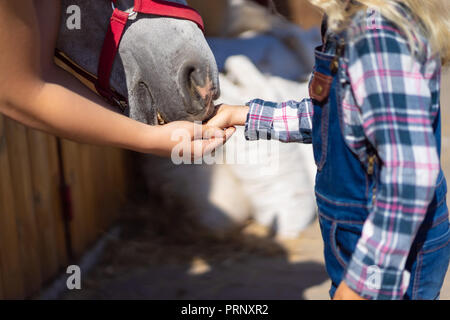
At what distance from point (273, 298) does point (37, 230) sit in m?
1.17

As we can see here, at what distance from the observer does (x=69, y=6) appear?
1.22 meters

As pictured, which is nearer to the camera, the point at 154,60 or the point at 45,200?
the point at 154,60

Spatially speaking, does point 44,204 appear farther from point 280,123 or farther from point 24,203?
point 280,123

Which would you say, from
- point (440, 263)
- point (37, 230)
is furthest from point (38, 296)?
point (440, 263)

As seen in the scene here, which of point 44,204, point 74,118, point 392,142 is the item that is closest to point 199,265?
point 44,204

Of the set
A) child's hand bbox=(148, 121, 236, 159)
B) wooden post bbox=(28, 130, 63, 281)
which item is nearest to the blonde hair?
child's hand bbox=(148, 121, 236, 159)

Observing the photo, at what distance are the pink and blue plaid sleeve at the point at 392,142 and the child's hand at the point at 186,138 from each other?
15.8 inches

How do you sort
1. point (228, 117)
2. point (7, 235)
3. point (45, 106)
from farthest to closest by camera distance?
point (7, 235) < point (228, 117) < point (45, 106)

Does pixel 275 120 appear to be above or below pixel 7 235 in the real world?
above

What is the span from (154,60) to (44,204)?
1.80 meters

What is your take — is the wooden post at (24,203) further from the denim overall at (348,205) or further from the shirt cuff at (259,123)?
the denim overall at (348,205)

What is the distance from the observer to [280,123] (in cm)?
149

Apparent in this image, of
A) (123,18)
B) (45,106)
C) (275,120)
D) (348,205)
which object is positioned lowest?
(348,205)
